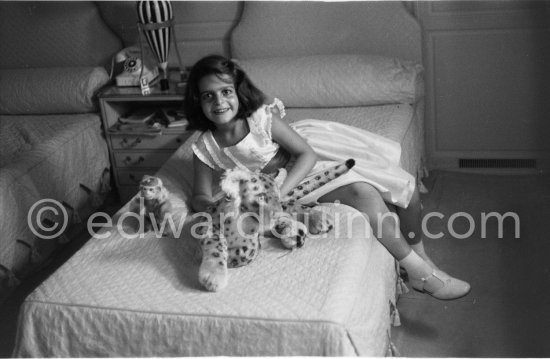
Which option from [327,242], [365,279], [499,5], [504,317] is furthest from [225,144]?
[499,5]

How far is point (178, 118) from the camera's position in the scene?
322cm

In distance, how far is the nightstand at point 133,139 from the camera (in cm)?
320

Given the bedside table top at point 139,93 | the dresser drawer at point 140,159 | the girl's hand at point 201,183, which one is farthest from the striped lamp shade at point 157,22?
the girl's hand at point 201,183

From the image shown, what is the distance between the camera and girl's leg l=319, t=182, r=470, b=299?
213cm

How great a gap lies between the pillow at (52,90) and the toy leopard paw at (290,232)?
166cm

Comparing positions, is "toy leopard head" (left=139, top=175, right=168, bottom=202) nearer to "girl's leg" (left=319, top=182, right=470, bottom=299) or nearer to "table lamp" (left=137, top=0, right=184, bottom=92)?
"girl's leg" (left=319, top=182, right=470, bottom=299)

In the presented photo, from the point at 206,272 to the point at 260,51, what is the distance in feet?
5.79

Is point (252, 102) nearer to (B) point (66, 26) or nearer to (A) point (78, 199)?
(A) point (78, 199)

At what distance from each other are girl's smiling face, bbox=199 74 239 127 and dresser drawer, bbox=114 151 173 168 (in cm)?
104

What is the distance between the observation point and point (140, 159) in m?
3.28

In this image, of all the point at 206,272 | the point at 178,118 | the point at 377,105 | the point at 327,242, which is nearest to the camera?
the point at 206,272

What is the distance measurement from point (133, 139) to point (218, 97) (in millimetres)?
1171

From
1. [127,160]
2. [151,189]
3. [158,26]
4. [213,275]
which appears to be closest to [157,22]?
[158,26]

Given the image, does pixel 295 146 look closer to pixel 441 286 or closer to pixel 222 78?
pixel 222 78
